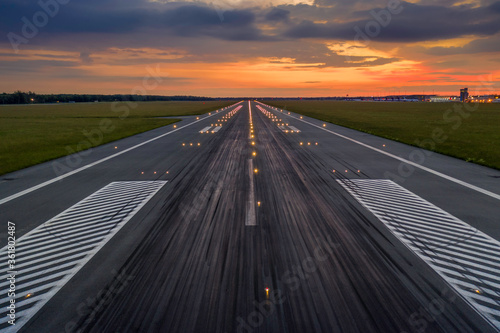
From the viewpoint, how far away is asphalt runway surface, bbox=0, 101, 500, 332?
13.3 feet

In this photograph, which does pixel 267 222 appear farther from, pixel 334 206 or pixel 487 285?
pixel 487 285

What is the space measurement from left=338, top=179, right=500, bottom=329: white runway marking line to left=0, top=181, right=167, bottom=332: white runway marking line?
6.63m

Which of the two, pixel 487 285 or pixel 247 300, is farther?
pixel 487 285

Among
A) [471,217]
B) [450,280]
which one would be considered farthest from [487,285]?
[471,217]

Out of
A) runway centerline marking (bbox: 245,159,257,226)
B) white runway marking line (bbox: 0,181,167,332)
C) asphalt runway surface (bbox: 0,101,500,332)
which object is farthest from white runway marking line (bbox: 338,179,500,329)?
white runway marking line (bbox: 0,181,167,332)

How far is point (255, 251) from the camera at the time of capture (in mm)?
5730

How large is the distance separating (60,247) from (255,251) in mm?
4202

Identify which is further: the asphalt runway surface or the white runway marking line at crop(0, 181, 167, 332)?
the white runway marking line at crop(0, 181, 167, 332)

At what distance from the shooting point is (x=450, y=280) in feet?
15.9

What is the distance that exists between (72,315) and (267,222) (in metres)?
4.31

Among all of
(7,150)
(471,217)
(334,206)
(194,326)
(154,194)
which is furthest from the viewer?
(7,150)

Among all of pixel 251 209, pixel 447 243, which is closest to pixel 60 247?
pixel 251 209

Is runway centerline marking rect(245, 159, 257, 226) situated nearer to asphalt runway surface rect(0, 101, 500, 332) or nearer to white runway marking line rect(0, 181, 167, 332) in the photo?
asphalt runway surface rect(0, 101, 500, 332)

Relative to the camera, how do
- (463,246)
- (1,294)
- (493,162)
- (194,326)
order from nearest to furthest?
(194,326) < (1,294) < (463,246) < (493,162)
